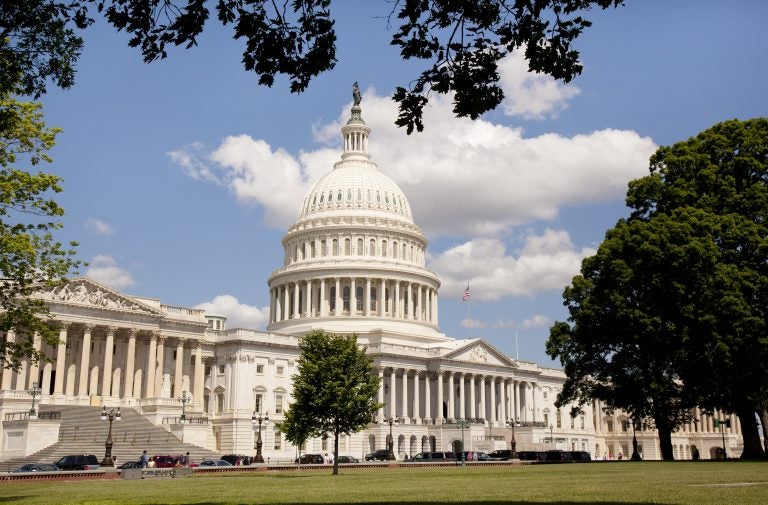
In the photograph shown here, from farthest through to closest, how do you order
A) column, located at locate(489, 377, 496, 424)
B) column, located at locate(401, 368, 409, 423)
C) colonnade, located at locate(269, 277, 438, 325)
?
colonnade, located at locate(269, 277, 438, 325)
column, located at locate(489, 377, 496, 424)
column, located at locate(401, 368, 409, 423)

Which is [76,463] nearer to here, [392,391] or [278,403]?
[278,403]

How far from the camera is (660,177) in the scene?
6028 centimetres

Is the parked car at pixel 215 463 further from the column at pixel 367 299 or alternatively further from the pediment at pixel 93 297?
the column at pixel 367 299

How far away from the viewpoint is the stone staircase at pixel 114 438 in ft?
238

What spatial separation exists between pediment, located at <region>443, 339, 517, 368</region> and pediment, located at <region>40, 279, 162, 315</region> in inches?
1796

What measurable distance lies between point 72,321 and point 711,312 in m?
59.5

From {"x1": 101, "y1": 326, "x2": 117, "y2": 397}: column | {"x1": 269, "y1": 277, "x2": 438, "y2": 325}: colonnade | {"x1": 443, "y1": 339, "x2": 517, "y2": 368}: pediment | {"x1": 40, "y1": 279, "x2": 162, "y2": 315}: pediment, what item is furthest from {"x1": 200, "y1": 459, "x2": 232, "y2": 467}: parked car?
{"x1": 269, "y1": 277, "x2": 438, "y2": 325}: colonnade

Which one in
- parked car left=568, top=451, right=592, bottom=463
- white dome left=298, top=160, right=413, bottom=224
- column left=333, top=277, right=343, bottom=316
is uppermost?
white dome left=298, top=160, right=413, bottom=224

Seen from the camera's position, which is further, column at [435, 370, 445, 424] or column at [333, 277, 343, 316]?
column at [333, 277, 343, 316]

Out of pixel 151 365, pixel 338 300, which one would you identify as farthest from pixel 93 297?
pixel 338 300

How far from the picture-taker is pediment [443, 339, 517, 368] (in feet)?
401

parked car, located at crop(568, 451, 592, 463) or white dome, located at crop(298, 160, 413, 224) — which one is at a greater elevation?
white dome, located at crop(298, 160, 413, 224)

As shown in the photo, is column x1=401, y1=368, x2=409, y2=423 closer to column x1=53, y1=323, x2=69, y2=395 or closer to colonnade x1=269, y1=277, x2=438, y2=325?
colonnade x1=269, y1=277, x2=438, y2=325

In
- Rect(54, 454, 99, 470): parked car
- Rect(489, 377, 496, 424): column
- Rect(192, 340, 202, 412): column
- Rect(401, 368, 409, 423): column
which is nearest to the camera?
Rect(54, 454, 99, 470): parked car
